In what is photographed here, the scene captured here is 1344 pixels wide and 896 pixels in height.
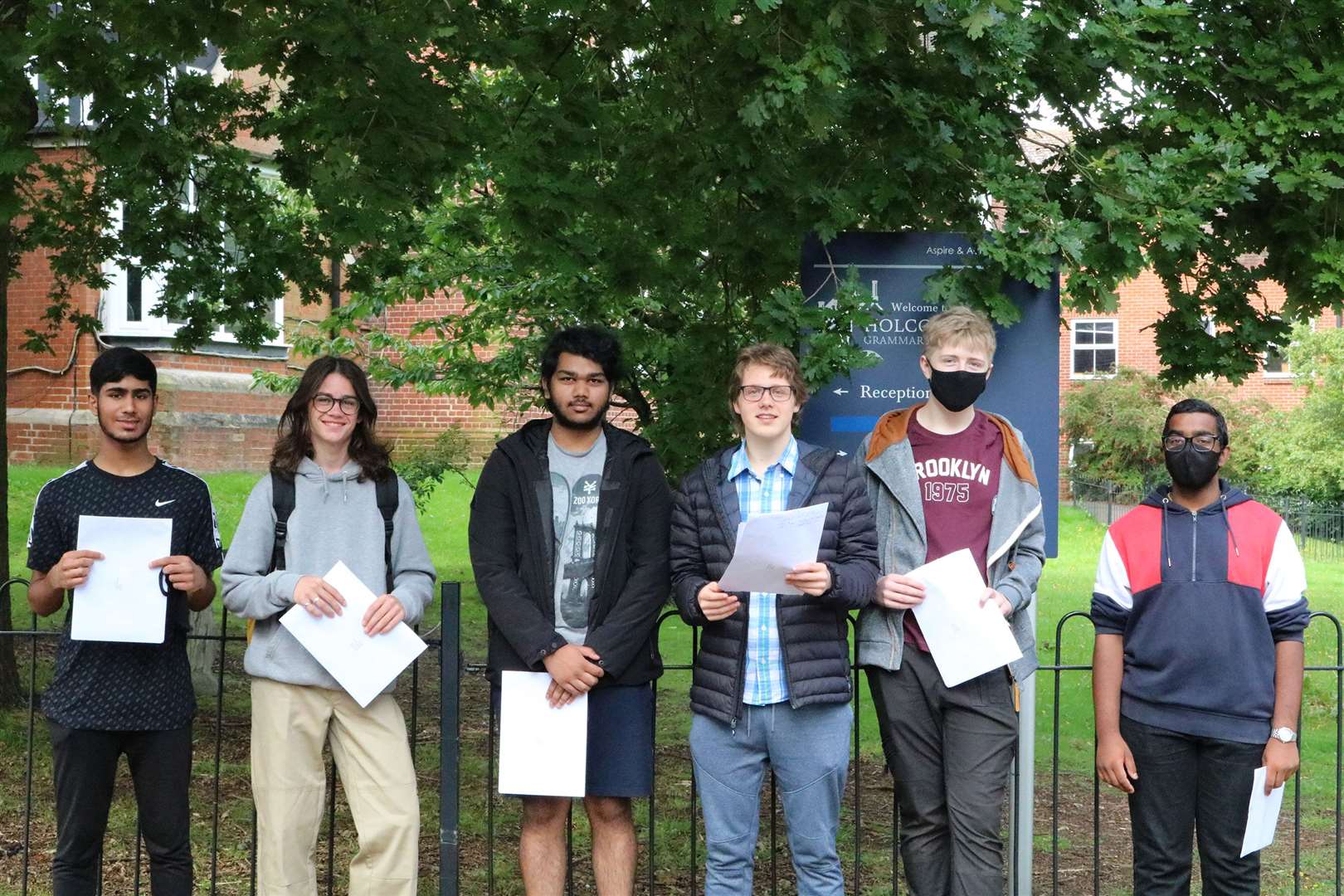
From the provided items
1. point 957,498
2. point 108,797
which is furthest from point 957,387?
point 108,797

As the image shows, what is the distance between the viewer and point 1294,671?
14.3 ft

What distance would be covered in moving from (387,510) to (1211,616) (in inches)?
105

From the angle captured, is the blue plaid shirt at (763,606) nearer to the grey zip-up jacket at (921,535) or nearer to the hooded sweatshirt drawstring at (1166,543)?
the grey zip-up jacket at (921,535)

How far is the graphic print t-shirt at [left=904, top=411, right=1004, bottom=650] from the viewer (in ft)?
14.5

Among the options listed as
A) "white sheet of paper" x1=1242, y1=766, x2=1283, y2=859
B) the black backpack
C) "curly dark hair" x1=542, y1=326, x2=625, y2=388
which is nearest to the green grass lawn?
"white sheet of paper" x1=1242, y1=766, x2=1283, y2=859

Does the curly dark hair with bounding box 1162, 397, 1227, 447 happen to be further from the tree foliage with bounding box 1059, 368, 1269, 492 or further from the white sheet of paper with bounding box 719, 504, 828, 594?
the tree foliage with bounding box 1059, 368, 1269, 492

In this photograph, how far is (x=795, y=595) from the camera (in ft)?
14.1

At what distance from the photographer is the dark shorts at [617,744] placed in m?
4.45

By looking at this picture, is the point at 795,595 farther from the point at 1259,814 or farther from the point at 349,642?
the point at 1259,814

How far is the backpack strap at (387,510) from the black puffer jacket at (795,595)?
36.7 inches

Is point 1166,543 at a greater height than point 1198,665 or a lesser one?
greater

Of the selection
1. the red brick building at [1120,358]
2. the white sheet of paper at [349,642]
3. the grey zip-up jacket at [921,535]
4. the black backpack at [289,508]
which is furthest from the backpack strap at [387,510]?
the red brick building at [1120,358]

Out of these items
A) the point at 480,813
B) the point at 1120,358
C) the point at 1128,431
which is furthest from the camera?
the point at 1120,358

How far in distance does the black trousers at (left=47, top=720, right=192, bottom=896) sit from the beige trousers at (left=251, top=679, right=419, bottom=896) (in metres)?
0.26
